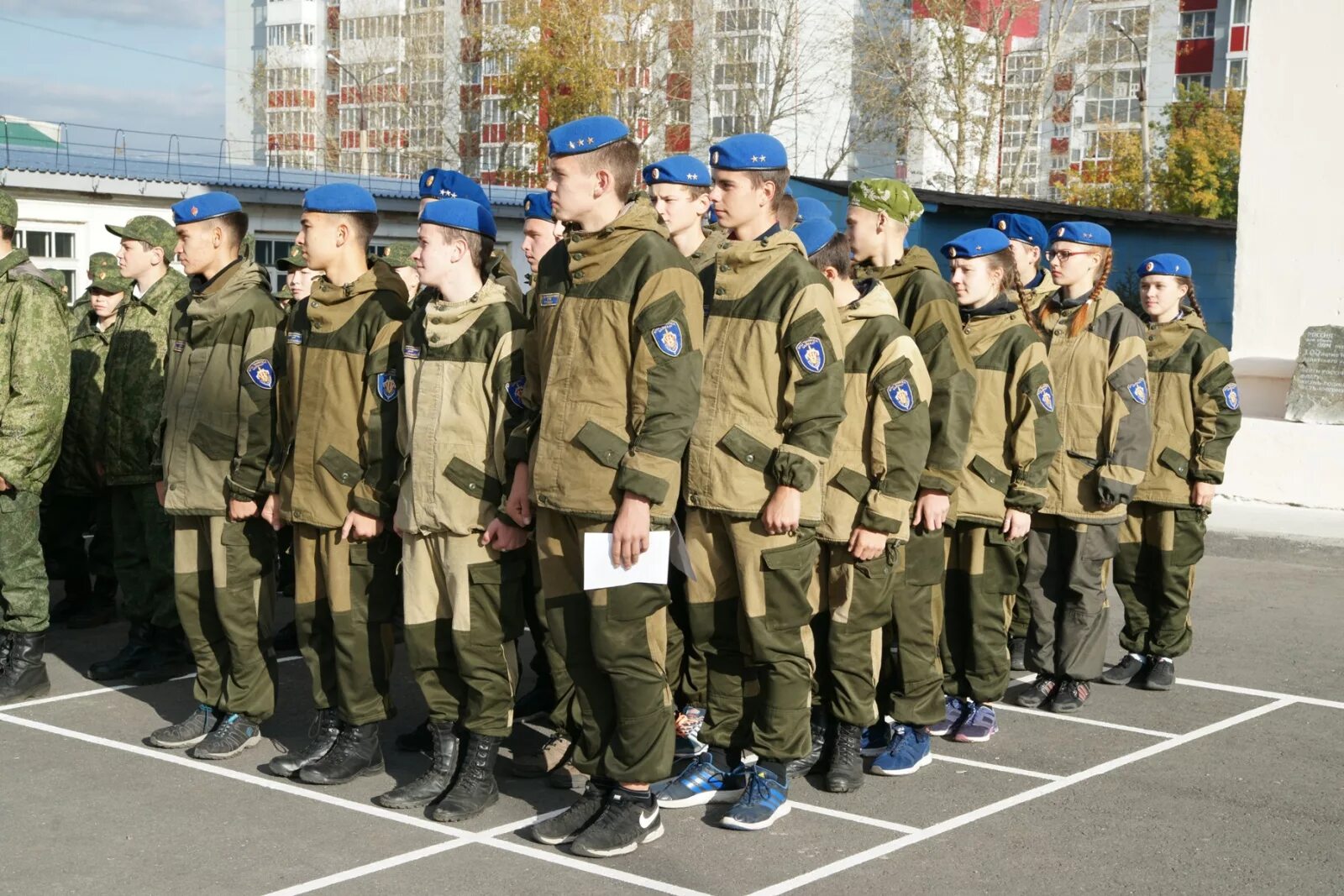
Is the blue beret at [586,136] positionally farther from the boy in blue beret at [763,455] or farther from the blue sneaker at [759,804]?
the blue sneaker at [759,804]

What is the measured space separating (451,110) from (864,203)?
63732 millimetres

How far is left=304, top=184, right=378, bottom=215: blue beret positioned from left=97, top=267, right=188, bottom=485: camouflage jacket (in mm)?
2182

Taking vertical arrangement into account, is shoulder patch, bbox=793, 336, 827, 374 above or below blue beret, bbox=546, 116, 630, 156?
below

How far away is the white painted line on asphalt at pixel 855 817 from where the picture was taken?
18.1 feet

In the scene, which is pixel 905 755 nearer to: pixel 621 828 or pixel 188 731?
pixel 621 828

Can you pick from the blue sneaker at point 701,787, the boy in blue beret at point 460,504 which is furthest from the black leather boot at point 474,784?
the blue sneaker at point 701,787

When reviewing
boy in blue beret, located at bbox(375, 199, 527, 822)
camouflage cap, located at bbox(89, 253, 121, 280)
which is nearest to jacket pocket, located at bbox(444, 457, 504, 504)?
boy in blue beret, located at bbox(375, 199, 527, 822)

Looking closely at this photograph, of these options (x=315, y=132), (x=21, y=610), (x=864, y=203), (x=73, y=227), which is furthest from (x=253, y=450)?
(x=315, y=132)

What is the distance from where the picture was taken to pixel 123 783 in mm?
5895

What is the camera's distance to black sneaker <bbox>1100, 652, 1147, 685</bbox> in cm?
793

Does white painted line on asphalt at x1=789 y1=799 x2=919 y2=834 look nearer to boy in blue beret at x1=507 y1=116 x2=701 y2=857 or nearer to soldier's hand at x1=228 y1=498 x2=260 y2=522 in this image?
boy in blue beret at x1=507 y1=116 x2=701 y2=857

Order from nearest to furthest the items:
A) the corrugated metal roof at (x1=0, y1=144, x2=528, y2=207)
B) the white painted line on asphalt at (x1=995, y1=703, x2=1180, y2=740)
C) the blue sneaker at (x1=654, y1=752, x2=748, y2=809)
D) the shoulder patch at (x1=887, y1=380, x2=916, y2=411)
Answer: the blue sneaker at (x1=654, y1=752, x2=748, y2=809), the shoulder patch at (x1=887, y1=380, x2=916, y2=411), the white painted line on asphalt at (x1=995, y1=703, x2=1180, y2=740), the corrugated metal roof at (x1=0, y1=144, x2=528, y2=207)

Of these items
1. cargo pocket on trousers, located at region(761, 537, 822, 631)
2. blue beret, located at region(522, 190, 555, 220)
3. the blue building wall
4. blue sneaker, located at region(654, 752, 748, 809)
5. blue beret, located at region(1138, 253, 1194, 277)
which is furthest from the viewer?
the blue building wall

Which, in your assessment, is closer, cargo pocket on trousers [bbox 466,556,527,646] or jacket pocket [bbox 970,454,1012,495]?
cargo pocket on trousers [bbox 466,556,527,646]
